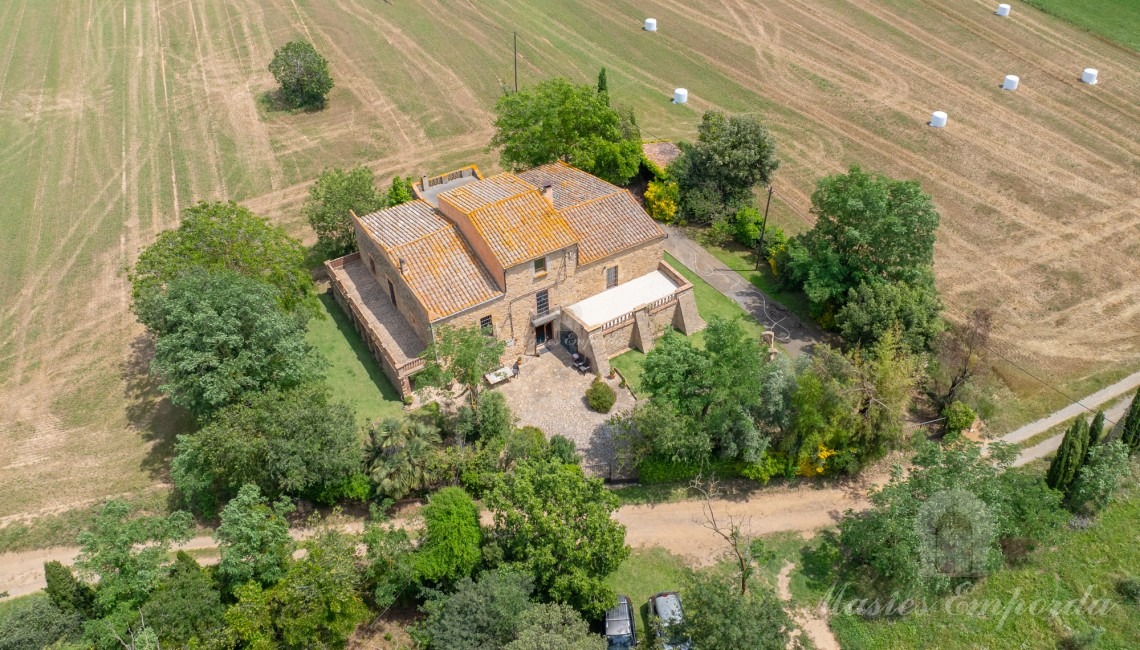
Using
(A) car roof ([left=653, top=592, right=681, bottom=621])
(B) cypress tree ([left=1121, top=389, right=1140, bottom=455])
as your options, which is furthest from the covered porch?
(B) cypress tree ([left=1121, top=389, right=1140, bottom=455])

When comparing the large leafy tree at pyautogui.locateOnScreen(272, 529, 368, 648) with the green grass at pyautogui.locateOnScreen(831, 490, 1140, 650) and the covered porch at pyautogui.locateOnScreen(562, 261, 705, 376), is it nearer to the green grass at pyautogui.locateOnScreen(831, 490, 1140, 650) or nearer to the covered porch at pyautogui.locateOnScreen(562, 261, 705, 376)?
the covered porch at pyautogui.locateOnScreen(562, 261, 705, 376)

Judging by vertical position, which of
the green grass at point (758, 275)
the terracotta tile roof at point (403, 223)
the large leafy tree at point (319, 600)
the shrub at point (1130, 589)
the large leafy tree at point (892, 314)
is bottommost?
the shrub at point (1130, 589)

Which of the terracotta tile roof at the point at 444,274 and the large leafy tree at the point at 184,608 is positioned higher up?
the terracotta tile roof at the point at 444,274

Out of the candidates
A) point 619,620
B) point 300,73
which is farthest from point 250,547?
point 300,73

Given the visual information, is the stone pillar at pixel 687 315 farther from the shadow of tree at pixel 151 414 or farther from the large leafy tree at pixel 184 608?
the large leafy tree at pixel 184 608

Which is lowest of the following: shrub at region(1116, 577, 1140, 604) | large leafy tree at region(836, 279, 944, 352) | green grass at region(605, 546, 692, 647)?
green grass at region(605, 546, 692, 647)

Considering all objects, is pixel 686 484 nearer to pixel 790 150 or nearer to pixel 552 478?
pixel 552 478

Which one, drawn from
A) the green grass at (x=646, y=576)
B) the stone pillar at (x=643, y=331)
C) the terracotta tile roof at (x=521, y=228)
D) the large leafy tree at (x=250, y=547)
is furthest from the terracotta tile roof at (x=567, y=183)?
the large leafy tree at (x=250, y=547)
